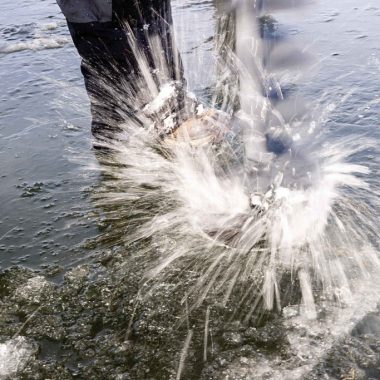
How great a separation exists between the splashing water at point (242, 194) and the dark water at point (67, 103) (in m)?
0.24

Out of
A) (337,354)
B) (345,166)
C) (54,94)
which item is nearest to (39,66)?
(54,94)

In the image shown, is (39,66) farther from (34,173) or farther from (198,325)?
(198,325)

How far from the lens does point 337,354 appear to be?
5.43ft

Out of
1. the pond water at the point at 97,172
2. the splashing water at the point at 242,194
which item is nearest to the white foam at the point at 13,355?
the pond water at the point at 97,172

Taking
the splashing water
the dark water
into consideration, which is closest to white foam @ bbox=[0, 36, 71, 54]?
the dark water

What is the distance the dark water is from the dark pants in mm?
418

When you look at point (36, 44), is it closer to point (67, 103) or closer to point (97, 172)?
point (67, 103)

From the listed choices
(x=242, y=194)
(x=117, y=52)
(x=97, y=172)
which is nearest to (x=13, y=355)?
(x=242, y=194)

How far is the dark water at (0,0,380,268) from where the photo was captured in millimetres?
2557

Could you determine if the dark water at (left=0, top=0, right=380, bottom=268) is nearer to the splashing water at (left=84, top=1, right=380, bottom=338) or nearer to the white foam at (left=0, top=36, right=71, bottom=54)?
the white foam at (left=0, top=36, right=71, bottom=54)

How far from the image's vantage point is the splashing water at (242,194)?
6.77 ft

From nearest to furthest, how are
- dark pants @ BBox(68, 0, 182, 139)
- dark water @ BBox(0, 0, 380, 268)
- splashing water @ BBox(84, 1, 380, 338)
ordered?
splashing water @ BBox(84, 1, 380, 338) < dark water @ BBox(0, 0, 380, 268) < dark pants @ BBox(68, 0, 182, 139)

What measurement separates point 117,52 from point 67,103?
154 cm

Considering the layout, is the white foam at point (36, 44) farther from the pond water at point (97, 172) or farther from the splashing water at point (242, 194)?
the splashing water at point (242, 194)
